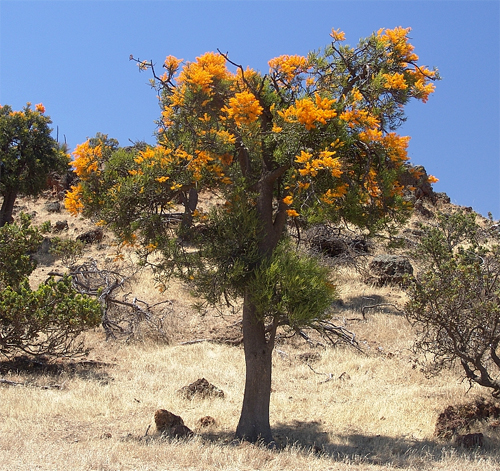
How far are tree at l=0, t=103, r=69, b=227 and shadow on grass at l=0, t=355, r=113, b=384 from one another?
578 inches

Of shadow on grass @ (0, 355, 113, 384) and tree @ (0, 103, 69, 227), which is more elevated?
tree @ (0, 103, 69, 227)

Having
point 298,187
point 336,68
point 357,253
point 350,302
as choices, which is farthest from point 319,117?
point 357,253

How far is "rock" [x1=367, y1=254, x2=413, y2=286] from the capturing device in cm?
2081

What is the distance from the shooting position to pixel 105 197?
30.8 ft

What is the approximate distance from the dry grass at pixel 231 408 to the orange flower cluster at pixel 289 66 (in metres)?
6.18

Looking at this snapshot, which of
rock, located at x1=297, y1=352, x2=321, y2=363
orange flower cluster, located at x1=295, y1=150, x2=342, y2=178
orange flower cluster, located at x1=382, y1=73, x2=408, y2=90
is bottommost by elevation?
rock, located at x1=297, y1=352, x2=321, y2=363

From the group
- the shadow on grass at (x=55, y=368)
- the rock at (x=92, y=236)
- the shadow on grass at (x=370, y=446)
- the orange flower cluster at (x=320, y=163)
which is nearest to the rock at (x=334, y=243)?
the shadow on grass at (x=55, y=368)

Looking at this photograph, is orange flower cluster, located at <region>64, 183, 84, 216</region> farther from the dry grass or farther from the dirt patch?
the dirt patch

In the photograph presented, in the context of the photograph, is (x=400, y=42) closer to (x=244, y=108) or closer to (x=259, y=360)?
(x=244, y=108)

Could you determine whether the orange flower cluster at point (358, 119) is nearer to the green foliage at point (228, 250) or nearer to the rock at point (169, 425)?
the green foliage at point (228, 250)

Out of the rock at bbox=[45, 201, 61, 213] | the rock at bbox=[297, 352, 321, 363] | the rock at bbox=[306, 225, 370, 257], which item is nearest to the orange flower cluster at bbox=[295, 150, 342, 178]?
the rock at bbox=[297, 352, 321, 363]

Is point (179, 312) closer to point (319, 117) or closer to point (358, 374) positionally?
point (358, 374)

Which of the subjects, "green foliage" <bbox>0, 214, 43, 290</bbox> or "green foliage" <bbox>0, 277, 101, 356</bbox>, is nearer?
"green foliage" <bbox>0, 277, 101, 356</bbox>

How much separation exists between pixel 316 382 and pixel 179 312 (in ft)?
20.9
